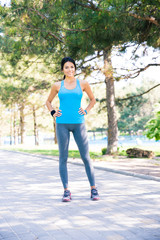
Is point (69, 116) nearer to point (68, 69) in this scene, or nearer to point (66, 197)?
point (68, 69)

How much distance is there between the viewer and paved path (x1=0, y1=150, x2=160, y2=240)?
3.14 metres

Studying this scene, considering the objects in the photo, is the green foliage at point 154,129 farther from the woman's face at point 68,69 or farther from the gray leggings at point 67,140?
the woman's face at point 68,69

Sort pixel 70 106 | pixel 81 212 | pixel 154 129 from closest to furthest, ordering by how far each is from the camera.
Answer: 1. pixel 81 212
2. pixel 70 106
3. pixel 154 129

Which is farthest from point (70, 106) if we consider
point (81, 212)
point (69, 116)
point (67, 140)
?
point (81, 212)

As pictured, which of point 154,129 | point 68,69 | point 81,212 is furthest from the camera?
point 154,129

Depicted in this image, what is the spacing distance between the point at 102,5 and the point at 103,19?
317 mm

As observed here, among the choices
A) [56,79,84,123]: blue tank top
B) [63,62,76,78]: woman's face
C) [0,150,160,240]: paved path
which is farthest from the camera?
[63,62,76,78]: woman's face

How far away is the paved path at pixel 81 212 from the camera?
124 inches

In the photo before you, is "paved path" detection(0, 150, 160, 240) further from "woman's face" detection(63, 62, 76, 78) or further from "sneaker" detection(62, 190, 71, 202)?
"woman's face" detection(63, 62, 76, 78)

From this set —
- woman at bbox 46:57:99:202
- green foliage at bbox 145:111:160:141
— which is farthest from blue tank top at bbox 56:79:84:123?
green foliage at bbox 145:111:160:141

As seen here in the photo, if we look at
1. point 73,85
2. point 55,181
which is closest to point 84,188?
point 55,181

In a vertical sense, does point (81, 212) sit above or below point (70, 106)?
below

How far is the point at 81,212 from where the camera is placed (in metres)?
3.96

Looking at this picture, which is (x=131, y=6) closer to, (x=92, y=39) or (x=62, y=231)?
(x=92, y=39)
